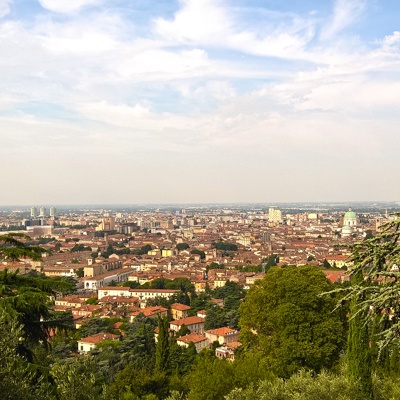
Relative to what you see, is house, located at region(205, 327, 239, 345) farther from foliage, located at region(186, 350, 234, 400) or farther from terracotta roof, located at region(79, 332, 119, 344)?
foliage, located at region(186, 350, 234, 400)

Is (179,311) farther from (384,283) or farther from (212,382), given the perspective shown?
(384,283)

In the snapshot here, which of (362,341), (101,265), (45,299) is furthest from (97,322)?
(101,265)

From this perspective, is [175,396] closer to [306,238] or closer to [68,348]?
[68,348]

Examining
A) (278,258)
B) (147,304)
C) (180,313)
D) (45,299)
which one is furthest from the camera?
(278,258)

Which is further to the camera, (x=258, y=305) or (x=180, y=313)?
(x=180, y=313)

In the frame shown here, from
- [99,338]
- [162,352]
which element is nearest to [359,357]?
[162,352]

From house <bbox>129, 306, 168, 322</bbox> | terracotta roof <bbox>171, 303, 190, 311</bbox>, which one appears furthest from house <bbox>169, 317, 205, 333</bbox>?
terracotta roof <bbox>171, 303, 190, 311</bbox>

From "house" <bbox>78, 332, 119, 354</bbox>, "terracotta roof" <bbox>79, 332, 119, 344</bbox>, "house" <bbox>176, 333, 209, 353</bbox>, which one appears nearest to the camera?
"house" <bbox>78, 332, 119, 354</bbox>
